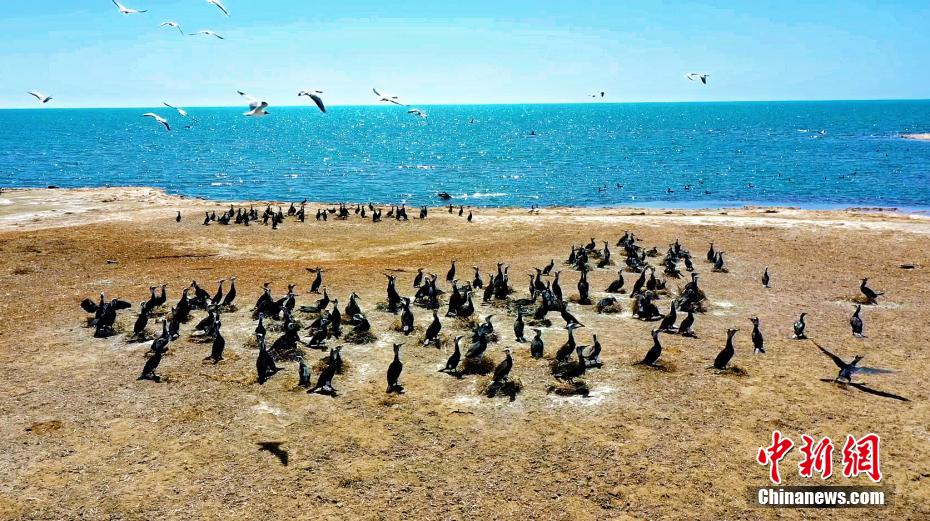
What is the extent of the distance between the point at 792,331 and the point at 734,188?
5168 cm

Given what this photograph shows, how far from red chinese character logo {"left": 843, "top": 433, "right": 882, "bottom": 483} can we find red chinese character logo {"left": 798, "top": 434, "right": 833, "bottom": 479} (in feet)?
0.83

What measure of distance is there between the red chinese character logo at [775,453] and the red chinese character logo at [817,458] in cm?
30

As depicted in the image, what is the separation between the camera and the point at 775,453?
37.5 ft

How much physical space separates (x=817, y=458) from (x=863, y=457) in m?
0.83

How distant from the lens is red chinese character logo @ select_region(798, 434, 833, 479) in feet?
35.7

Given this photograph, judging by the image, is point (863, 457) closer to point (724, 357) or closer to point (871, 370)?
point (724, 357)

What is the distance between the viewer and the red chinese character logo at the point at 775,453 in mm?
10836

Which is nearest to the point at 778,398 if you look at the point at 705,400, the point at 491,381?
the point at 705,400

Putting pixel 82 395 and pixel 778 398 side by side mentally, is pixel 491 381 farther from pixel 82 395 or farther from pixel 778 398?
pixel 82 395

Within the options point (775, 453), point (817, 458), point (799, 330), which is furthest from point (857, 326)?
point (775, 453)

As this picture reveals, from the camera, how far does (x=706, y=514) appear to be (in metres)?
9.84

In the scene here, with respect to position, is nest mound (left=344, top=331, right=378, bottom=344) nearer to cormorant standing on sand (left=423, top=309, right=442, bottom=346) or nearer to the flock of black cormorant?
A: the flock of black cormorant

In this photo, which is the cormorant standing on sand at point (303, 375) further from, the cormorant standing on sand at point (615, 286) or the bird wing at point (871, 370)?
the bird wing at point (871, 370)

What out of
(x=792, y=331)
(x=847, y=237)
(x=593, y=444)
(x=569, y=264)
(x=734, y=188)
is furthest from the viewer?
(x=734, y=188)
